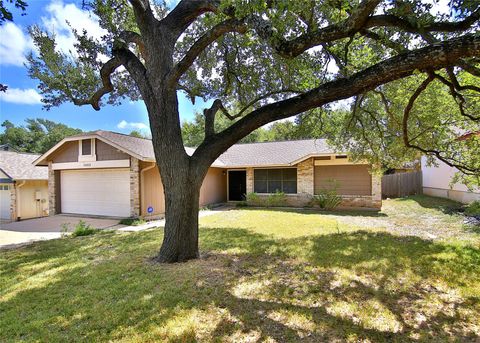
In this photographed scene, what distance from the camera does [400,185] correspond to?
20188 millimetres

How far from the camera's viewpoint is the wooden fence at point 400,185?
64.6ft

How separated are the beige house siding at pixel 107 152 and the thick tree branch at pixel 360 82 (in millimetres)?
8834

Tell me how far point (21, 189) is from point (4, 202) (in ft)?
3.76

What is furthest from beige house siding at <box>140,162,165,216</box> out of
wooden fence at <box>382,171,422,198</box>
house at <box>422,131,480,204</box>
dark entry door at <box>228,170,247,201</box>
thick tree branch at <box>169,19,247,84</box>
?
wooden fence at <box>382,171,422,198</box>

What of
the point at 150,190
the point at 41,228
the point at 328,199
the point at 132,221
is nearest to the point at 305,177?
the point at 328,199

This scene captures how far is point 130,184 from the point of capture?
12.8 meters

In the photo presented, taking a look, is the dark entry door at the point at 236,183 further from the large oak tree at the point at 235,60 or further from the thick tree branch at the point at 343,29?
the thick tree branch at the point at 343,29

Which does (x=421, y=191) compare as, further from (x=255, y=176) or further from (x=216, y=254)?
(x=216, y=254)

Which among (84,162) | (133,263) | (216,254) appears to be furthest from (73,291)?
(84,162)

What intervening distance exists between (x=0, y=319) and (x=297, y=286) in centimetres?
400

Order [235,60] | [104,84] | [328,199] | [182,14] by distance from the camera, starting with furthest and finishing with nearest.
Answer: [328,199]
[235,60]
[104,84]
[182,14]

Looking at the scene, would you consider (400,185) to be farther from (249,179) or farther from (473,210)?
(249,179)

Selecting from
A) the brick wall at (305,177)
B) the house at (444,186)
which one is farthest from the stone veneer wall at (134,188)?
the house at (444,186)

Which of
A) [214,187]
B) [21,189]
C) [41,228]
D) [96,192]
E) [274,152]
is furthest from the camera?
[274,152]
